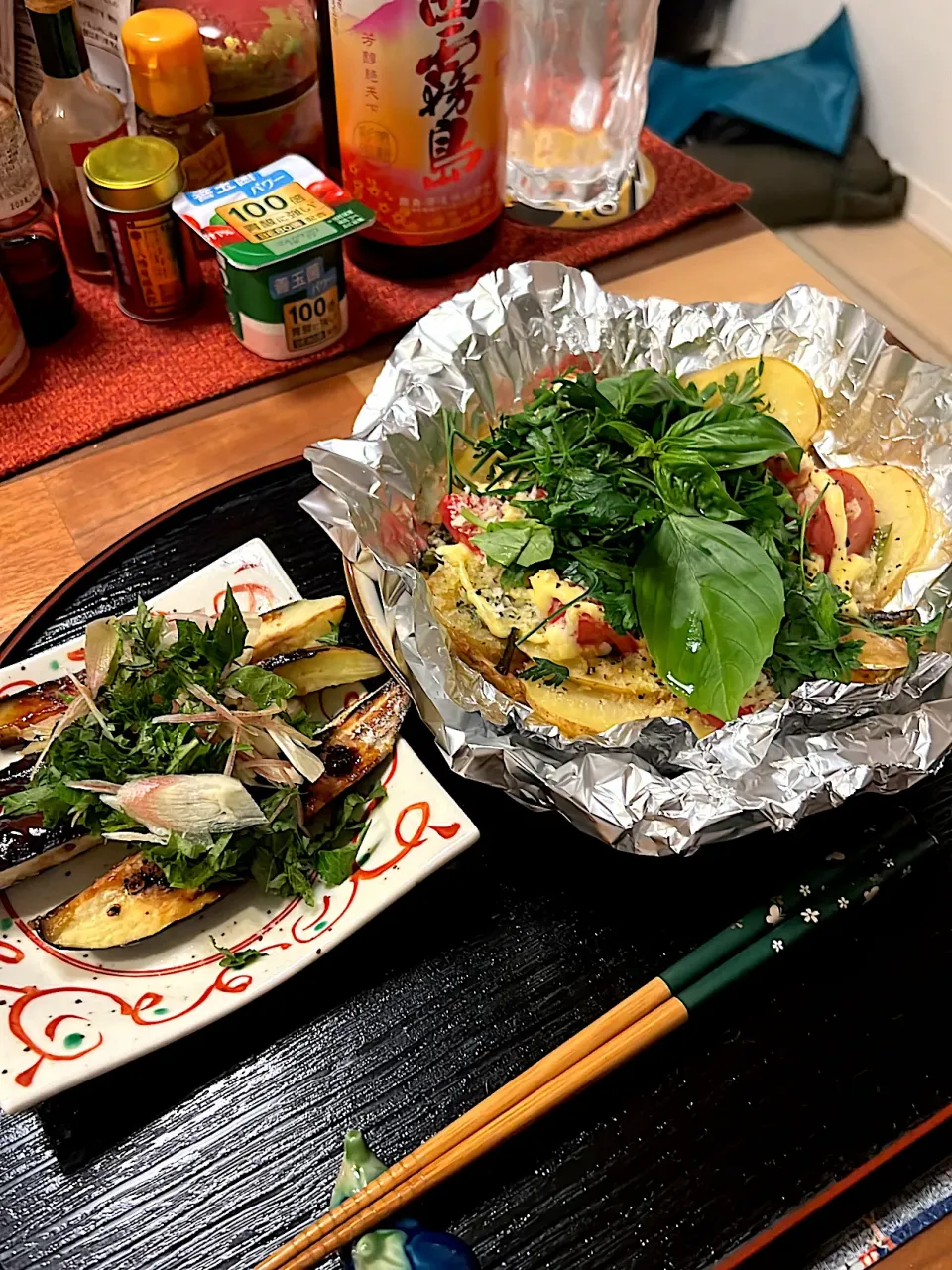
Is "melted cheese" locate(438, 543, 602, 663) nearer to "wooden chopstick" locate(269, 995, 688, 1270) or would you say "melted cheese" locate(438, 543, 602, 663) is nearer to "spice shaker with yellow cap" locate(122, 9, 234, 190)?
"wooden chopstick" locate(269, 995, 688, 1270)

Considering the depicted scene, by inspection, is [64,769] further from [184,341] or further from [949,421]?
[949,421]

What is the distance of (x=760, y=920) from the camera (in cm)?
86

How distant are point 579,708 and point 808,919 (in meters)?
0.27

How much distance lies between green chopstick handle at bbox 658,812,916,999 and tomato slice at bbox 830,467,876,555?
1.13 ft

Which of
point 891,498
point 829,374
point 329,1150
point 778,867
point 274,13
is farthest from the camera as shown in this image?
point 274,13

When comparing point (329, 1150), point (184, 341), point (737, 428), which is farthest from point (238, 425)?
point (329, 1150)

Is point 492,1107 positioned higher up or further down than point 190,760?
further down

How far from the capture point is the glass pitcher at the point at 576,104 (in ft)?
5.22

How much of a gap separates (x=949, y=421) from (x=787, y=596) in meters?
0.37

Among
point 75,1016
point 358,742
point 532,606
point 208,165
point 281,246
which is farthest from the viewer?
point 208,165

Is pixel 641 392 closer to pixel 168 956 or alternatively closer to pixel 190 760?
pixel 190 760

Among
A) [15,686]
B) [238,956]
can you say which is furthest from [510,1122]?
[15,686]

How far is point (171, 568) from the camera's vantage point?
1.16 meters

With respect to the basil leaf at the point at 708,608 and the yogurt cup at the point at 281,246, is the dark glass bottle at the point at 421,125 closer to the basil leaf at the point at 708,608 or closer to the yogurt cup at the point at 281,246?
the yogurt cup at the point at 281,246
